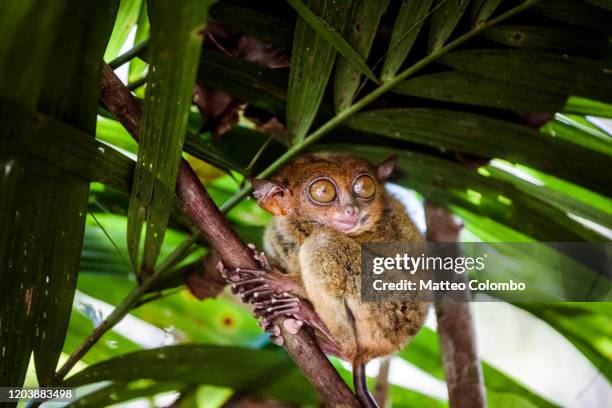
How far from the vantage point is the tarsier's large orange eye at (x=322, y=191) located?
1918mm

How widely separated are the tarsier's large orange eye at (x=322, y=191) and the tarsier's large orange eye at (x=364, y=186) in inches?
2.7

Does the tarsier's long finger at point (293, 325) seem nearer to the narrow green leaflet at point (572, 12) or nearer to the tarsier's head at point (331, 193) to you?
the tarsier's head at point (331, 193)

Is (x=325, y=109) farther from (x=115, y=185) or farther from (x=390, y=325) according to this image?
(x=115, y=185)

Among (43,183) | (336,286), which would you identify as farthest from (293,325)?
(43,183)

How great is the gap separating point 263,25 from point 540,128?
98 centimetres

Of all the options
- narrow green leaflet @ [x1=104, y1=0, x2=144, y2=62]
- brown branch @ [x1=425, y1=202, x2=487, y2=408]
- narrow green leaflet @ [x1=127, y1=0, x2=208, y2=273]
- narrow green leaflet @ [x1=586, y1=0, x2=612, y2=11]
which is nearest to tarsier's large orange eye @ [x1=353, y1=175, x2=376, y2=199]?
brown branch @ [x1=425, y1=202, x2=487, y2=408]

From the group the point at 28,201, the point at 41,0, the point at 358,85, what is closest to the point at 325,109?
the point at 358,85

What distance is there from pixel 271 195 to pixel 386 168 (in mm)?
361

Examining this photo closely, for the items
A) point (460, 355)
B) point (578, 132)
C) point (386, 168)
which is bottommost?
point (460, 355)

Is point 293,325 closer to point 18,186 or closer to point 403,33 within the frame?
point 18,186

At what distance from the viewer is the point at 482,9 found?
73.7 inches

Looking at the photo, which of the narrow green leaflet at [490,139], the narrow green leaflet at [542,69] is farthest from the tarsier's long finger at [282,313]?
the narrow green leaflet at [542,69]

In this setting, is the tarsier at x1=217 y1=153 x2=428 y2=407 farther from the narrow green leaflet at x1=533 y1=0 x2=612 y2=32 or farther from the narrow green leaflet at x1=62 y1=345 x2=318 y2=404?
the narrow green leaflet at x1=533 y1=0 x2=612 y2=32

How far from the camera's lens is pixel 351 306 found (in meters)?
1.86
